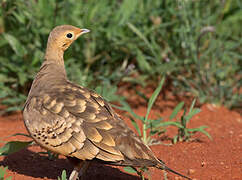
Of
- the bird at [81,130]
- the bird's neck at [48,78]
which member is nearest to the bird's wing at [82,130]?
the bird at [81,130]

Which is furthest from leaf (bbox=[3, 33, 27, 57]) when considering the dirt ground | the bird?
the bird

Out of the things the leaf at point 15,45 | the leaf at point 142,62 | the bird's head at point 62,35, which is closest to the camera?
the bird's head at point 62,35

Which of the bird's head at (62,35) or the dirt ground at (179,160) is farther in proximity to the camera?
the bird's head at (62,35)

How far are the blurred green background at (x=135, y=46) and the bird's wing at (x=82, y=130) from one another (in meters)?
2.03

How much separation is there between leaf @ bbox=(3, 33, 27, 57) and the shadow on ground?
1.60 m

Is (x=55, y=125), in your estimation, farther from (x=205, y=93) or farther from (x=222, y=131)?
(x=205, y=93)

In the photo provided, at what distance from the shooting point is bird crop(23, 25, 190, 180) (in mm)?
3229

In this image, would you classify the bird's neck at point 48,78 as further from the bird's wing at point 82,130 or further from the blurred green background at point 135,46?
the blurred green background at point 135,46

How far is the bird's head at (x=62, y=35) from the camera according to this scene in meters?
4.06

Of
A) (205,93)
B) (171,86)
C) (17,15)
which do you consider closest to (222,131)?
(205,93)

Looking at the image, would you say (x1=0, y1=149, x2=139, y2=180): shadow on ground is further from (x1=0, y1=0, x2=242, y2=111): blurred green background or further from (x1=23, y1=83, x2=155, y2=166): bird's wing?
(x1=0, y1=0, x2=242, y2=111): blurred green background

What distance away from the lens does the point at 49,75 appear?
3975 mm

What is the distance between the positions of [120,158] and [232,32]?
4.38 meters

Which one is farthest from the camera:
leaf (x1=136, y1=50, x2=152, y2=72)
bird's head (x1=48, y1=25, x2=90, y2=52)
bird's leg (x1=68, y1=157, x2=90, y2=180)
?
leaf (x1=136, y1=50, x2=152, y2=72)
